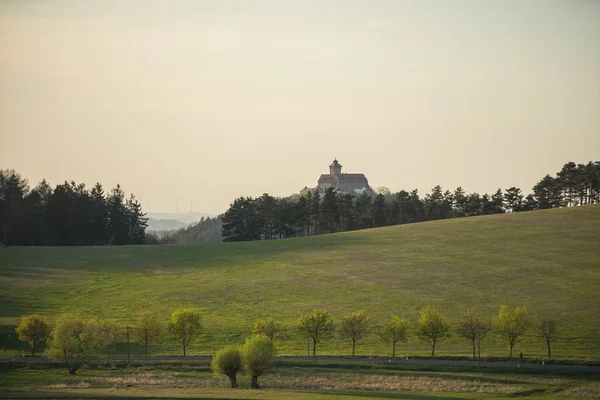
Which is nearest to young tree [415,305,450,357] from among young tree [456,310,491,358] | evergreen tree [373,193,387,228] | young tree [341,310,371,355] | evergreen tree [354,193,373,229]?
young tree [456,310,491,358]

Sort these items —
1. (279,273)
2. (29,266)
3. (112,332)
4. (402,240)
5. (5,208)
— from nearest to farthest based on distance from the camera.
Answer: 1. (112,332)
2. (279,273)
3. (29,266)
4. (402,240)
5. (5,208)

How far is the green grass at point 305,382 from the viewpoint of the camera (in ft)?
177

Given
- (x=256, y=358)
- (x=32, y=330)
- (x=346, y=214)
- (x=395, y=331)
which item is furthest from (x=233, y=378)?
(x=346, y=214)

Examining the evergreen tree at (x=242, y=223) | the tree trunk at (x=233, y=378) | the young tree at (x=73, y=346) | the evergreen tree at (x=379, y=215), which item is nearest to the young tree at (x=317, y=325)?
the tree trunk at (x=233, y=378)

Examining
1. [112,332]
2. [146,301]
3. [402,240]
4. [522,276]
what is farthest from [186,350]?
[402,240]

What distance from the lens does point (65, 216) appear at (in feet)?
507

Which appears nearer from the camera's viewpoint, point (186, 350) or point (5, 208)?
point (186, 350)

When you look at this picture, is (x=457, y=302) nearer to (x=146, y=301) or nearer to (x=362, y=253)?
(x=362, y=253)

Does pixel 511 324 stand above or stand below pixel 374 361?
above

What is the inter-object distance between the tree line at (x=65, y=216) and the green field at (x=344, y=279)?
1727cm

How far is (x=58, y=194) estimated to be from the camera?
15438cm

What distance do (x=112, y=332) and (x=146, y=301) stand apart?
23.1m

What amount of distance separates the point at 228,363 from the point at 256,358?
2.35 m

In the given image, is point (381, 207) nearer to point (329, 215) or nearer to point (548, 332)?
point (329, 215)
